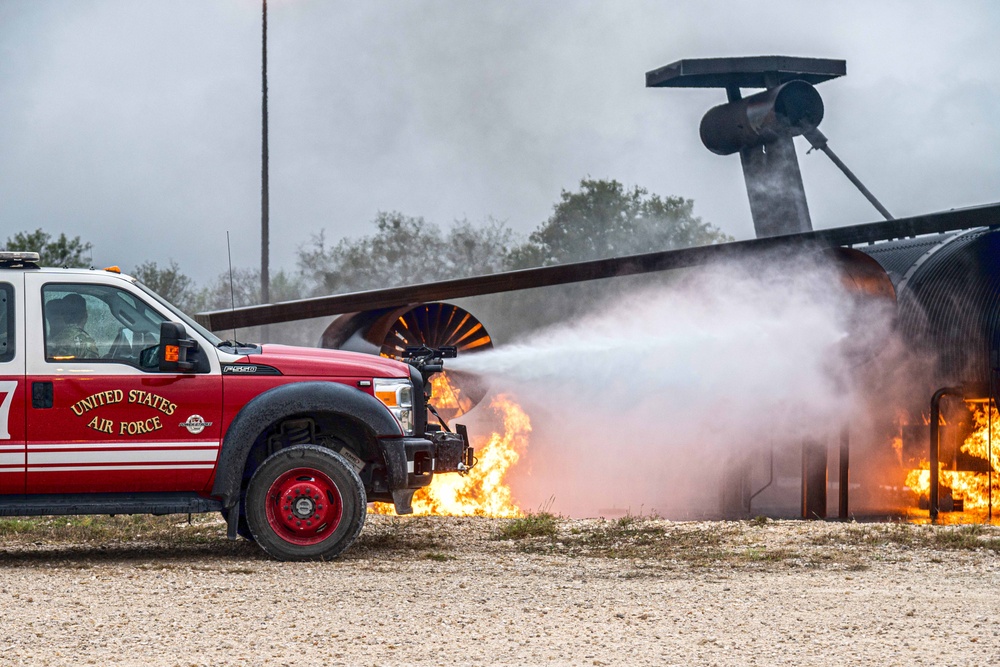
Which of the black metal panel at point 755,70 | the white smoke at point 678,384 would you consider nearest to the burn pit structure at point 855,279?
the white smoke at point 678,384

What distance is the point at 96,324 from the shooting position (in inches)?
371

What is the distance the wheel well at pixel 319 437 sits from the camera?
9930 millimetres

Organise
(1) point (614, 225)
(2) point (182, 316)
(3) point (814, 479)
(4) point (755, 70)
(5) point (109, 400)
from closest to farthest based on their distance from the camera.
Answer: (5) point (109, 400), (2) point (182, 316), (3) point (814, 479), (4) point (755, 70), (1) point (614, 225)

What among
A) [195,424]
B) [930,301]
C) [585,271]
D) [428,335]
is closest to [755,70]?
[930,301]

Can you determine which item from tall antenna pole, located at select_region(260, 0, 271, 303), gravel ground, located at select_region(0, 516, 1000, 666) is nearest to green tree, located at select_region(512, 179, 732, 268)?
tall antenna pole, located at select_region(260, 0, 271, 303)

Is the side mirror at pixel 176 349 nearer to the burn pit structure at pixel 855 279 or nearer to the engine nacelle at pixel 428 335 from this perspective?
the burn pit structure at pixel 855 279

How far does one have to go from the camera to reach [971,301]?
18.0 m

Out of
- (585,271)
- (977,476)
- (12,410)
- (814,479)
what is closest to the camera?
(12,410)

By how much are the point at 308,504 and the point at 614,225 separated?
135 ft

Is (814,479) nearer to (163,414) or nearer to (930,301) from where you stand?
(930,301)

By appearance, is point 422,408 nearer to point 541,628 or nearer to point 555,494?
point 541,628

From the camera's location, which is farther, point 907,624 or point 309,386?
point 309,386

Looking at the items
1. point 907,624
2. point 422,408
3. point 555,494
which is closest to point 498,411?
point 555,494

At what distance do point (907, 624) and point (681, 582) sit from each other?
192cm
